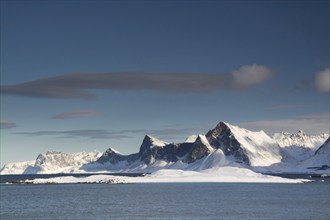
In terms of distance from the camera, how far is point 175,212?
319 ft

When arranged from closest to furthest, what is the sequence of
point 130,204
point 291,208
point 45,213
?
1. point 45,213
2. point 291,208
3. point 130,204

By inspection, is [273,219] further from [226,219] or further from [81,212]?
[81,212]

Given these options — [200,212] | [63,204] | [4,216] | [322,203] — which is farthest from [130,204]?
[322,203]

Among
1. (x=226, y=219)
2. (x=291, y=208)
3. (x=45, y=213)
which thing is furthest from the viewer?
(x=291, y=208)

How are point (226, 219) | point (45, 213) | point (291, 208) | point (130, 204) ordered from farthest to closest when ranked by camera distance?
point (130, 204) → point (291, 208) → point (45, 213) → point (226, 219)

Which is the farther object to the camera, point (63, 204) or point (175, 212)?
point (63, 204)

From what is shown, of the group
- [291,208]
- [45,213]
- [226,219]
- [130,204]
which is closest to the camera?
[226,219]

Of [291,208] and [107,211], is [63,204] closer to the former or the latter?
[107,211]

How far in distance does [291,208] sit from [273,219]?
2152cm

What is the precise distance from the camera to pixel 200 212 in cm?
9744

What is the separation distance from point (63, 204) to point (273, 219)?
49.2 m

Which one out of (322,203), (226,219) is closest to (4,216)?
(226,219)

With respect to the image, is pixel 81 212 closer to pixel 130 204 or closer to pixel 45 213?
pixel 45 213

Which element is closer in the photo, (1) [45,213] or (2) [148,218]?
(2) [148,218]
